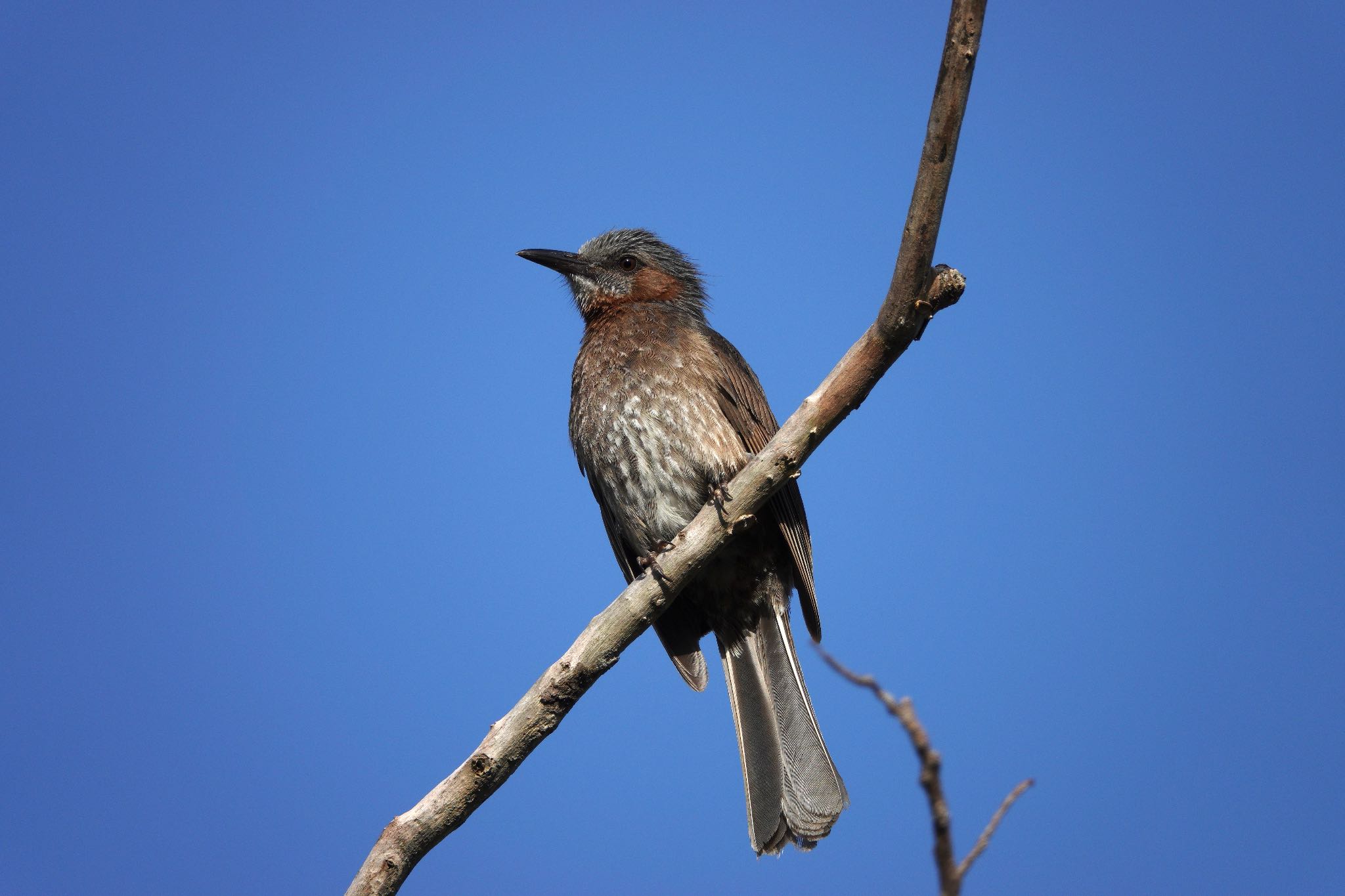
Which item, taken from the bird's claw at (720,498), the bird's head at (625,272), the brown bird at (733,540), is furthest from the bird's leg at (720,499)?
the bird's head at (625,272)

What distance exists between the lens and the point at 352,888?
11.6 ft

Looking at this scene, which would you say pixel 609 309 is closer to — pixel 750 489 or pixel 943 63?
pixel 750 489

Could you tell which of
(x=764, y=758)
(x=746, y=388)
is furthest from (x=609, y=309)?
(x=764, y=758)

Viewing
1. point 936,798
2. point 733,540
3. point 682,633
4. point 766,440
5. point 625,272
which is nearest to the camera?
point 936,798

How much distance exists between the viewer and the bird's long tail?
4.52 meters

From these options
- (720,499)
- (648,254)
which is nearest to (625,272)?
(648,254)

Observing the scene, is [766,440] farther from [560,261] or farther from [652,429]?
[560,261]

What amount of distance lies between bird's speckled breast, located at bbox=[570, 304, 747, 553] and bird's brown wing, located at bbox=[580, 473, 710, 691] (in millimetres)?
141

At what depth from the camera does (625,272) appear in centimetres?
597

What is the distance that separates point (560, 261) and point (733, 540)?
240 centimetres

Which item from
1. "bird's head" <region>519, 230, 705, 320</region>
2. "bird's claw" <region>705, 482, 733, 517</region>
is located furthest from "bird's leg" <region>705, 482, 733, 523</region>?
"bird's head" <region>519, 230, 705, 320</region>

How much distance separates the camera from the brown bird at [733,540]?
461 cm

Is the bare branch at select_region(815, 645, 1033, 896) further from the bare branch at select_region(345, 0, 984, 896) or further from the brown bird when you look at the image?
the brown bird

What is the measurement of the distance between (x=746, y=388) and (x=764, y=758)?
1798 mm
